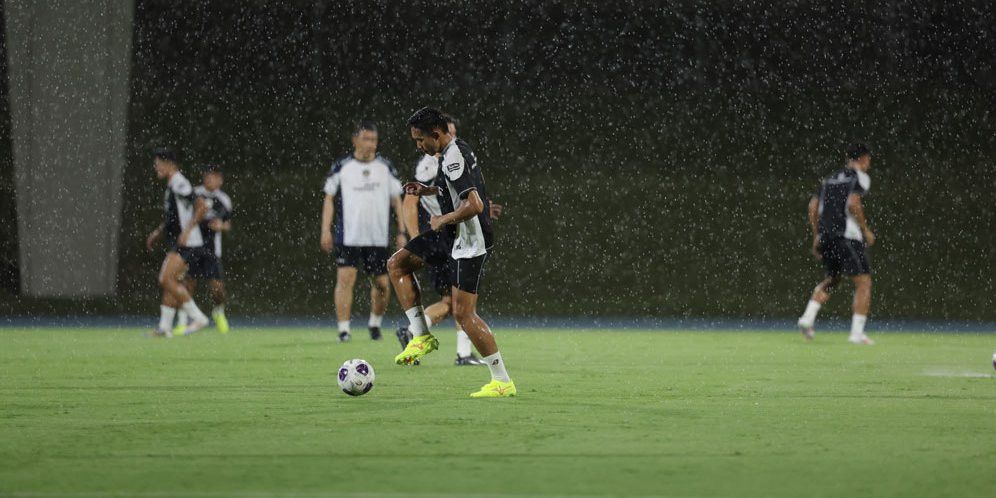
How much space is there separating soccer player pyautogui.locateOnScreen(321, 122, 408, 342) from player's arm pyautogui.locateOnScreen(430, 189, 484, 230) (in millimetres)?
6163

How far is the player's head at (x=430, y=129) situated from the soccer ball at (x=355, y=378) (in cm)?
145

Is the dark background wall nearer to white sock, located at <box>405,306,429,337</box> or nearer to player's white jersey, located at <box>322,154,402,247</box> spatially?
player's white jersey, located at <box>322,154,402,247</box>

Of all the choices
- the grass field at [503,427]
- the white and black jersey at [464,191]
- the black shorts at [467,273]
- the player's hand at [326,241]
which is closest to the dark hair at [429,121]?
the white and black jersey at [464,191]

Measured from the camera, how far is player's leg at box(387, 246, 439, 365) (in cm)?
902

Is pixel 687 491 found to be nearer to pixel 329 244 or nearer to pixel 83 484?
pixel 83 484

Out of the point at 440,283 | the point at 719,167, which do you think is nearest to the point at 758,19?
the point at 719,167

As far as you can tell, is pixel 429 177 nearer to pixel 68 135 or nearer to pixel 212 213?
pixel 212 213

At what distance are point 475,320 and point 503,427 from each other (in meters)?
1.41

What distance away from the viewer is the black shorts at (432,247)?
9414mm

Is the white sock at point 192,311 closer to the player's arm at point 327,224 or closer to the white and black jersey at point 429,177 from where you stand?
the player's arm at point 327,224

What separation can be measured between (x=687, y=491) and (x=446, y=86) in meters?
15.2

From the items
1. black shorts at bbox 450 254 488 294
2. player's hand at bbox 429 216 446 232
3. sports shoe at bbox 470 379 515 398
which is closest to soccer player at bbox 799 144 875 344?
sports shoe at bbox 470 379 515 398

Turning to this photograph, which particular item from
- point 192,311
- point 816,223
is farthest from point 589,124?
point 192,311

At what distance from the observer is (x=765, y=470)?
543cm
